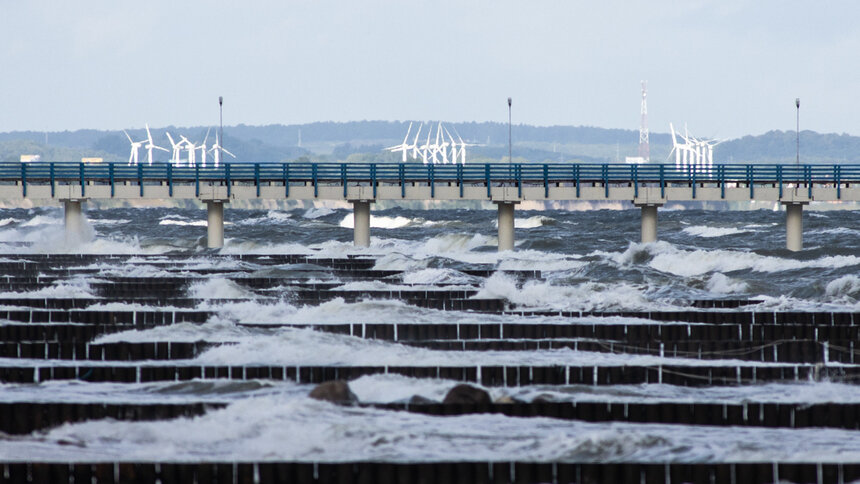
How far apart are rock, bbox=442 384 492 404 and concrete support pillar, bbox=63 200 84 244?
1478 inches

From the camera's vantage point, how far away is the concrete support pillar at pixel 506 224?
50594 mm

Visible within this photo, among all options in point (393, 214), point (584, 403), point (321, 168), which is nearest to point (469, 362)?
point (584, 403)

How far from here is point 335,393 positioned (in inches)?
656

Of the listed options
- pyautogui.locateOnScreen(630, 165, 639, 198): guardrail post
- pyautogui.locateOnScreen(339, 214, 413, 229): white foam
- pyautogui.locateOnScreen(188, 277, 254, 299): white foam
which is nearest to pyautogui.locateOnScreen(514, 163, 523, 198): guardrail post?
pyautogui.locateOnScreen(630, 165, 639, 198): guardrail post

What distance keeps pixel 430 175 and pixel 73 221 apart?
16.2m

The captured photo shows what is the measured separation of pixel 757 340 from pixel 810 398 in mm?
4820

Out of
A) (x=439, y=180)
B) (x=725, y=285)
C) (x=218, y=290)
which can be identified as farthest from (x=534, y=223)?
(x=218, y=290)

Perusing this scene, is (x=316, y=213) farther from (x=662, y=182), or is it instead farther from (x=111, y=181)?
(x=662, y=182)

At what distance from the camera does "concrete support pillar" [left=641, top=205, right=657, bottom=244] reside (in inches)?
1986

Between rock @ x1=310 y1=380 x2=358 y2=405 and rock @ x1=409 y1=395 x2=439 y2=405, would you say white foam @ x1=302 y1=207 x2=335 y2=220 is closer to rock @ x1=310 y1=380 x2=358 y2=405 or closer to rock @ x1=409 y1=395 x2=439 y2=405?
rock @ x1=310 y1=380 x2=358 y2=405

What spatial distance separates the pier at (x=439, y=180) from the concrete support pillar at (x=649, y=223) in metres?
0.06

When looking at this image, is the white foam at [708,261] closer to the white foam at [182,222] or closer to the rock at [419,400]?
the rock at [419,400]

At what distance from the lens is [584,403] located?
1572cm

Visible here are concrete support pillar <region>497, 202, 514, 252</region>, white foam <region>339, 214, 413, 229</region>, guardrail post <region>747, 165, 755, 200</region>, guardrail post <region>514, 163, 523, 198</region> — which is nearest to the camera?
guardrail post <region>747, 165, 755, 200</region>
